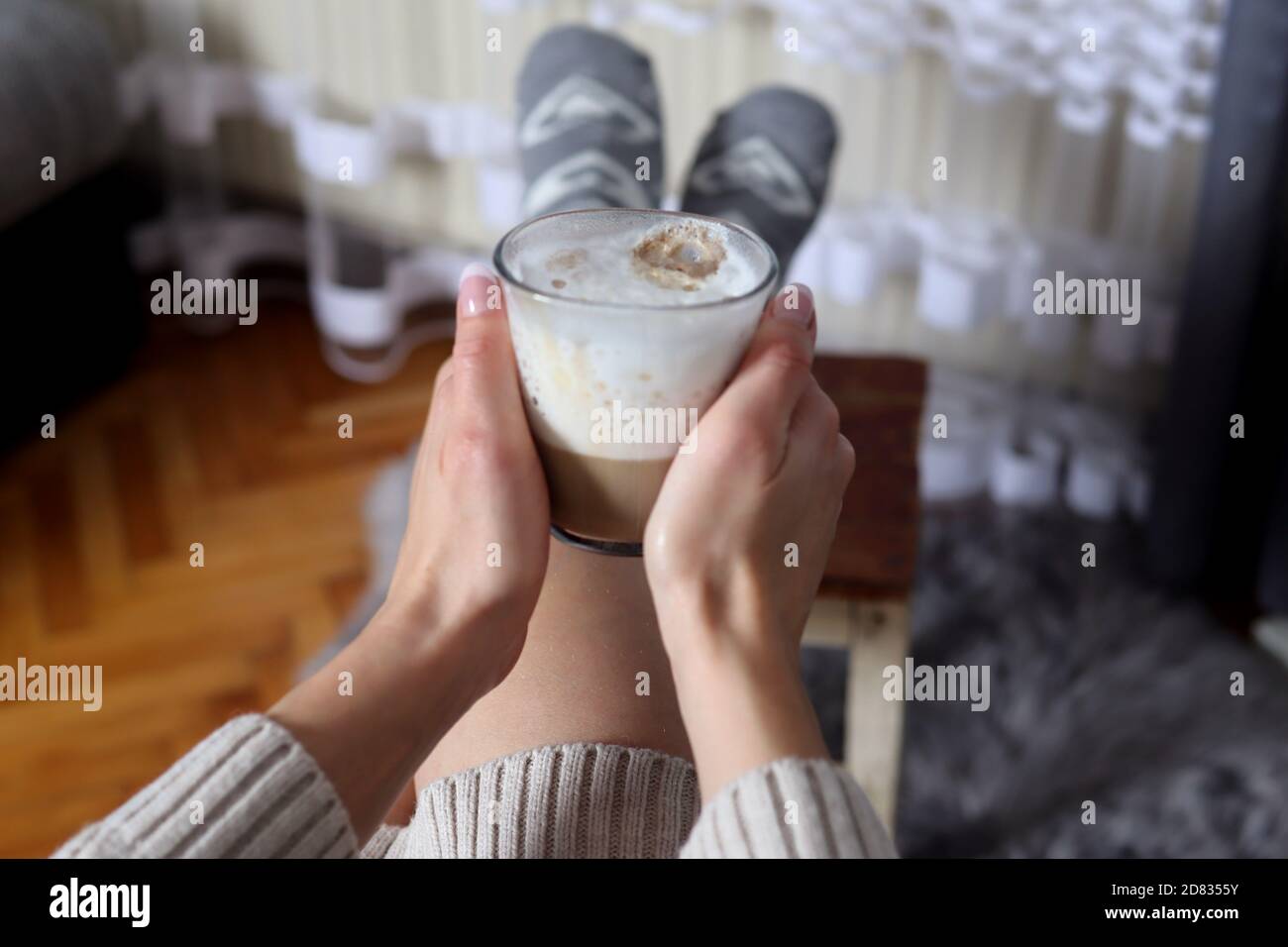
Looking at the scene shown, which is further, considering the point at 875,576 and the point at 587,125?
the point at 587,125

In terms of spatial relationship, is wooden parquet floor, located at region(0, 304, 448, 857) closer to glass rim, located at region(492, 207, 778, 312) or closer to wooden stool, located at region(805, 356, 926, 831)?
wooden stool, located at region(805, 356, 926, 831)

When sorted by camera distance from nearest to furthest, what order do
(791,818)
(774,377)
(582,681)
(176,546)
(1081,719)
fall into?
(791,818), (774,377), (582,681), (1081,719), (176,546)

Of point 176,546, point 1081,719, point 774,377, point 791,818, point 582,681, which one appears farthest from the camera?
point 176,546

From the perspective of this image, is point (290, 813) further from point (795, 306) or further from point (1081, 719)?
point (1081, 719)

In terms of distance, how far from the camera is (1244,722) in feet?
4.09

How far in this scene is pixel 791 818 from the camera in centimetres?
46

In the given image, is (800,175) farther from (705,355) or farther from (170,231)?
(170,231)

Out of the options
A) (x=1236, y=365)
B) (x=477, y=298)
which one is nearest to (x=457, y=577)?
(x=477, y=298)

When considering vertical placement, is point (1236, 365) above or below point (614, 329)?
below

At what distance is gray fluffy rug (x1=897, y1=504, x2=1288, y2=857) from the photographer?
1140mm

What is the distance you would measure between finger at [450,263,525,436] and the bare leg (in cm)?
13

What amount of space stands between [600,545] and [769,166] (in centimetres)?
75

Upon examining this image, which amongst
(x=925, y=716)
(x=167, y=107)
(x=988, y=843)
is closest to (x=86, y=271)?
(x=167, y=107)

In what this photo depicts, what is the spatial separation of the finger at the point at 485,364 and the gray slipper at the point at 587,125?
57cm
